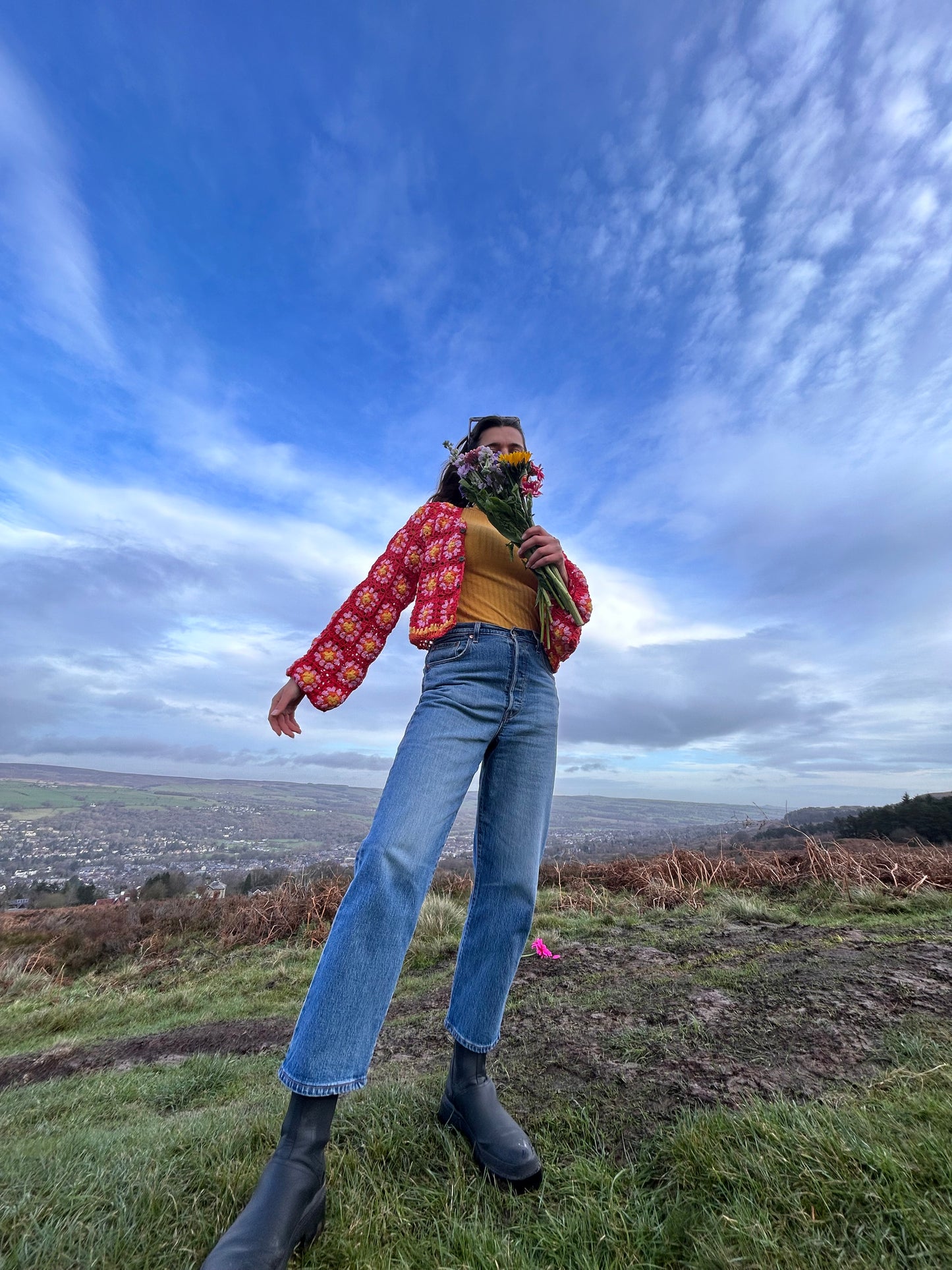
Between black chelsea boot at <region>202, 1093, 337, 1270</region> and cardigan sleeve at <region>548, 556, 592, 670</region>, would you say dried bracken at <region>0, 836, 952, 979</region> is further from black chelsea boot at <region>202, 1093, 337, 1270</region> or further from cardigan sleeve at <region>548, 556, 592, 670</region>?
black chelsea boot at <region>202, 1093, 337, 1270</region>

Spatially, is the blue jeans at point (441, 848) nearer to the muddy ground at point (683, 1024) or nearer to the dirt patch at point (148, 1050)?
the muddy ground at point (683, 1024)

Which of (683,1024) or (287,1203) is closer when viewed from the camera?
(287,1203)

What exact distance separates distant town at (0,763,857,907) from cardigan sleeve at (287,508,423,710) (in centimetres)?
75

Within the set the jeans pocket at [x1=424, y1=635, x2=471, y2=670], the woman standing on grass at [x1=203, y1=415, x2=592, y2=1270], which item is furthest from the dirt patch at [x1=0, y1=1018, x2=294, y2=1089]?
the jeans pocket at [x1=424, y1=635, x2=471, y2=670]

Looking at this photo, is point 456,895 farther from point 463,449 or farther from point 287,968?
point 463,449

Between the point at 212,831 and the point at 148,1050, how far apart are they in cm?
3669

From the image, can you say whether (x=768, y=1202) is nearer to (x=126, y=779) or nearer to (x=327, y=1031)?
(x=327, y=1031)

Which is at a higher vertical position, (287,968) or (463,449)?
(463,449)

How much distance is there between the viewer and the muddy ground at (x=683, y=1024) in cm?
194

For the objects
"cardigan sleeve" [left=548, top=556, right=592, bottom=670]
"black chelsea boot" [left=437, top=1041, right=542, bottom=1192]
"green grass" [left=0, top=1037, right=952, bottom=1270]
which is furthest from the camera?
"cardigan sleeve" [left=548, top=556, right=592, bottom=670]

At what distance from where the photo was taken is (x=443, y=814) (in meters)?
1.91

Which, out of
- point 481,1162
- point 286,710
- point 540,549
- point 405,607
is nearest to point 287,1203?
point 481,1162

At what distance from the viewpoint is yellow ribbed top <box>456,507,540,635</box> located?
2.32 metres

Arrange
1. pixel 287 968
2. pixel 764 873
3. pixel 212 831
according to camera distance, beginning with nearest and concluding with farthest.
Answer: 1. pixel 287 968
2. pixel 764 873
3. pixel 212 831
